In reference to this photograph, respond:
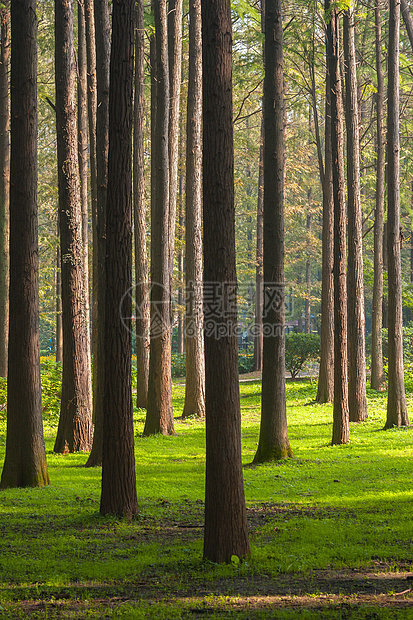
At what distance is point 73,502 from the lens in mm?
7621

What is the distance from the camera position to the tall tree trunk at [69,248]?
35.1 ft

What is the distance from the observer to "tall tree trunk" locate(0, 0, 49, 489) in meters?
8.16

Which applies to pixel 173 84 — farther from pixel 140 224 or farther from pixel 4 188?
pixel 4 188

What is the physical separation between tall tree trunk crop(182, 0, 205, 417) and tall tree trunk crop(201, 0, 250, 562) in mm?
9988

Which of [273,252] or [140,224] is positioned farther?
[140,224]

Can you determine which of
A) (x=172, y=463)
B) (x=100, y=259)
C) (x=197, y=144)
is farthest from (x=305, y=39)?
(x=172, y=463)

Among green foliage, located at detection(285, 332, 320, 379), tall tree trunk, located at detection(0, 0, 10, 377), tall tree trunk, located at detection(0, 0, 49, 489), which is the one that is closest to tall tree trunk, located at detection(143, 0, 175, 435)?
tall tree trunk, located at detection(0, 0, 49, 489)

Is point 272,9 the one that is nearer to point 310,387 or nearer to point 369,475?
point 369,475

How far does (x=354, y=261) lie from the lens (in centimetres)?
1495

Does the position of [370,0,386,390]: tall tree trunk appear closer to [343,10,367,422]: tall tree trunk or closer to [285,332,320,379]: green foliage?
[343,10,367,422]: tall tree trunk

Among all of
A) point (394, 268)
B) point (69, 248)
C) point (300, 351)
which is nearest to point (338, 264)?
point (394, 268)

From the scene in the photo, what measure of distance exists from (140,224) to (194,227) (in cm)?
191

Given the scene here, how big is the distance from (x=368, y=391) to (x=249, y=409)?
4388mm

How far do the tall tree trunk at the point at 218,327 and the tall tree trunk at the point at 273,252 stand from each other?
4773mm
